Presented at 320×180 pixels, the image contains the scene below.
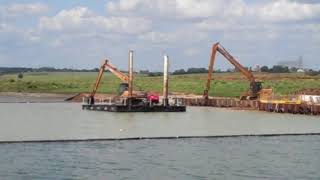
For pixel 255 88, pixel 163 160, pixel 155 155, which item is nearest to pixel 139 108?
pixel 255 88

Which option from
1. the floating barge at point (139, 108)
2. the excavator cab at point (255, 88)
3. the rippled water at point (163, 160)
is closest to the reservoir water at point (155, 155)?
the rippled water at point (163, 160)

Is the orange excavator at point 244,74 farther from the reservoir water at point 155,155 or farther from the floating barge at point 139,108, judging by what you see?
the reservoir water at point 155,155

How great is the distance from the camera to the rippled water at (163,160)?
33.0 m

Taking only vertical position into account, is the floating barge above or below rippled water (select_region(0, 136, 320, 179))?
A: above

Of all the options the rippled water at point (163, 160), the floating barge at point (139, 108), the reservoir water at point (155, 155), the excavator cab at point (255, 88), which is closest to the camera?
the rippled water at point (163, 160)

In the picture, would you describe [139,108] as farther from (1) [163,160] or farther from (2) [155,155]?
(1) [163,160]

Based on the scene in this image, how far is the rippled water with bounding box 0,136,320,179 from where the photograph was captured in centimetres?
3297

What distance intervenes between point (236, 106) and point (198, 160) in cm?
6882

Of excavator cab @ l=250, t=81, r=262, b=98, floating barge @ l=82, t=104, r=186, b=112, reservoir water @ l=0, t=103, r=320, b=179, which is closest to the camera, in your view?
reservoir water @ l=0, t=103, r=320, b=179

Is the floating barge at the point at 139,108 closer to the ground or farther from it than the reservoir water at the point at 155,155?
farther from it

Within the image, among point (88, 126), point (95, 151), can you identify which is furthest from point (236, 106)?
point (95, 151)

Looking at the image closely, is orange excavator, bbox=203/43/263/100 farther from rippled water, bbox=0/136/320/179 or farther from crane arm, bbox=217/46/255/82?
rippled water, bbox=0/136/320/179

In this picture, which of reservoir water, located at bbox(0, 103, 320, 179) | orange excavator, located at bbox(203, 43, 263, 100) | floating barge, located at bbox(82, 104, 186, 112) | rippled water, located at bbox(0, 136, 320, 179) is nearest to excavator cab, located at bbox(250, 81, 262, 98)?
orange excavator, located at bbox(203, 43, 263, 100)

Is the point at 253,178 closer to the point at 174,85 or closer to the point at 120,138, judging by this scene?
the point at 120,138
